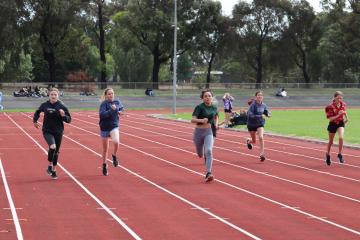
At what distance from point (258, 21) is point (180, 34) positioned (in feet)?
36.6

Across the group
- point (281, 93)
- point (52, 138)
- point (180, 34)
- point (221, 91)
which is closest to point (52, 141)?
point (52, 138)

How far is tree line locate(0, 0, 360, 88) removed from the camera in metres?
72.1

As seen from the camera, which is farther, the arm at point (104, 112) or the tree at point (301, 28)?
the tree at point (301, 28)

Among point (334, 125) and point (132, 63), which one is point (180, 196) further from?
point (132, 63)

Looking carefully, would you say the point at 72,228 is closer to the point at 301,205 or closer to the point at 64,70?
the point at 301,205

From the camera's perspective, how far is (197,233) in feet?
28.7

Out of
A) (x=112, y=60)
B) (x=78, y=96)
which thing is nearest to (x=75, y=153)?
(x=78, y=96)

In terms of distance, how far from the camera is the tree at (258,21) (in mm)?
82125

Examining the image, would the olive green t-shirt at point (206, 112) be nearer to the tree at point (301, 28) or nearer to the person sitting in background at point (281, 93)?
the person sitting in background at point (281, 93)

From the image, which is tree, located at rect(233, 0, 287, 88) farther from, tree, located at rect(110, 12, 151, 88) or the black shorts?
the black shorts

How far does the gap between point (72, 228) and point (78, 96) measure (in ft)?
182

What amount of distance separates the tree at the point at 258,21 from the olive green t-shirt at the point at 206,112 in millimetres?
68963

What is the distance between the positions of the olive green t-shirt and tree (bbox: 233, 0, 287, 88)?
226ft

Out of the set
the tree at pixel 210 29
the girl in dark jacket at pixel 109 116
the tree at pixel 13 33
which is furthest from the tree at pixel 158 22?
the girl in dark jacket at pixel 109 116
